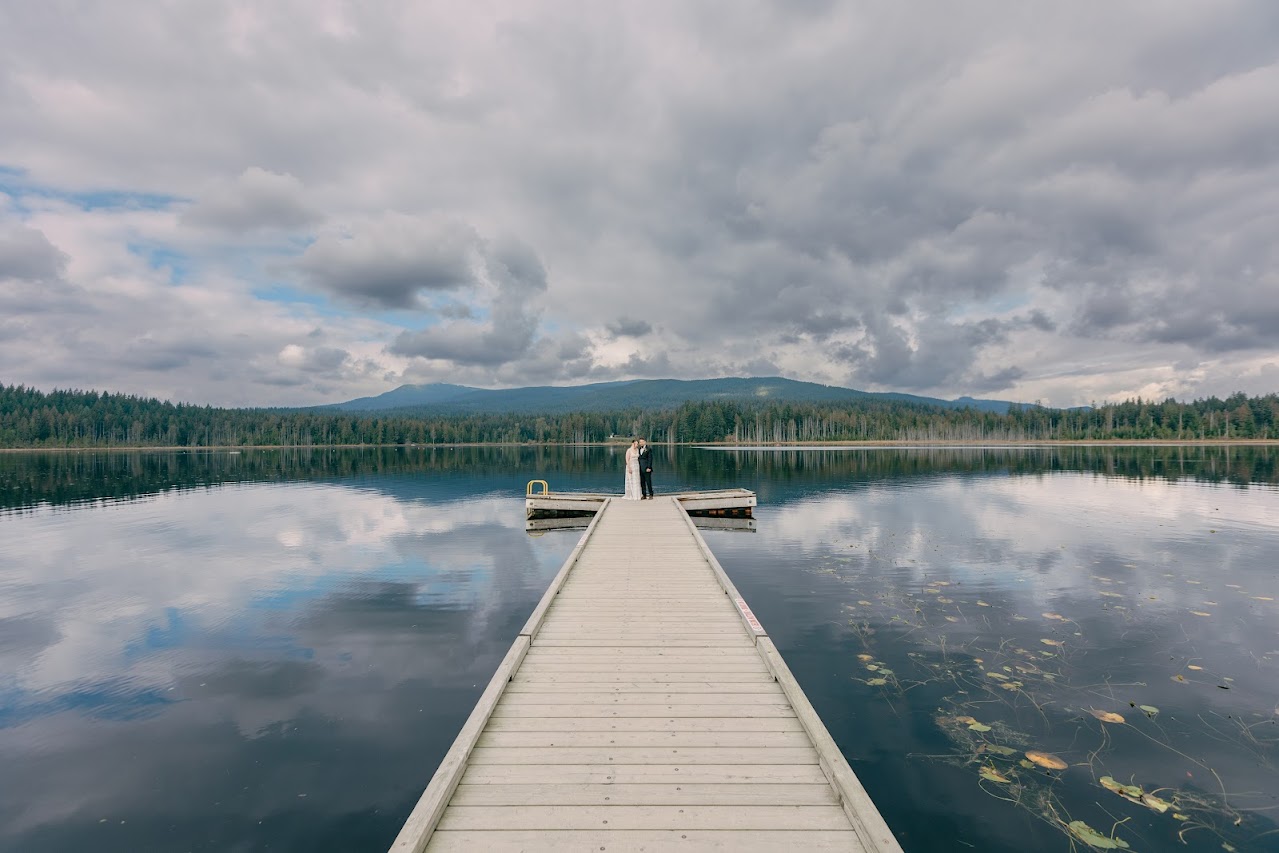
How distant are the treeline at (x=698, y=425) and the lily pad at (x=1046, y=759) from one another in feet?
538

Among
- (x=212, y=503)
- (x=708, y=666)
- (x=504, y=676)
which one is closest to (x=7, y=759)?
(x=504, y=676)

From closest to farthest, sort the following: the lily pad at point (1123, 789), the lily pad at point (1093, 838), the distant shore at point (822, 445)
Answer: the lily pad at point (1093, 838) < the lily pad at point (1123, 789) < the distant shore at point (822, 445)

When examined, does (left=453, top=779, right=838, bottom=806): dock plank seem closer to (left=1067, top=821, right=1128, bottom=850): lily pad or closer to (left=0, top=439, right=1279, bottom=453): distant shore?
(left=1067, top=821, right=1128, bottom=850): lily pad

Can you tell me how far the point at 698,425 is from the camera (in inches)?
6978

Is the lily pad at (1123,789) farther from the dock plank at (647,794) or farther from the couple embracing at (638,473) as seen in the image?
the couple embracing at (638,473)

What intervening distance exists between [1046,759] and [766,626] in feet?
19.3

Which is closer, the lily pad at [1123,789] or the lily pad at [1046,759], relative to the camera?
the lily pad at [1123,789]

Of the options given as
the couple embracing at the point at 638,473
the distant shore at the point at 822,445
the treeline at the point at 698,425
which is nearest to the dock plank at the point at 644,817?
the couple embracing at the point at 638,473

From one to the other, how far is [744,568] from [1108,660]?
9280 millimetres

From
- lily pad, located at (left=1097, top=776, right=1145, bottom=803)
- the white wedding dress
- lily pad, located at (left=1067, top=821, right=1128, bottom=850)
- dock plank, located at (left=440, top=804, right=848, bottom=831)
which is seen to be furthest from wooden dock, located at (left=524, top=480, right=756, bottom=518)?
dock plank, located at (left=440, top=804, right=848, bottom=831)

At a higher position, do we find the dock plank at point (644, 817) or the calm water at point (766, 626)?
the dock plank at point (644, 817)

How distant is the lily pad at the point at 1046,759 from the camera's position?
7.32 metres

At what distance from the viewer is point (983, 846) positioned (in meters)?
6.15

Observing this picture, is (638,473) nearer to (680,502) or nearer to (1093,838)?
(680,502)
